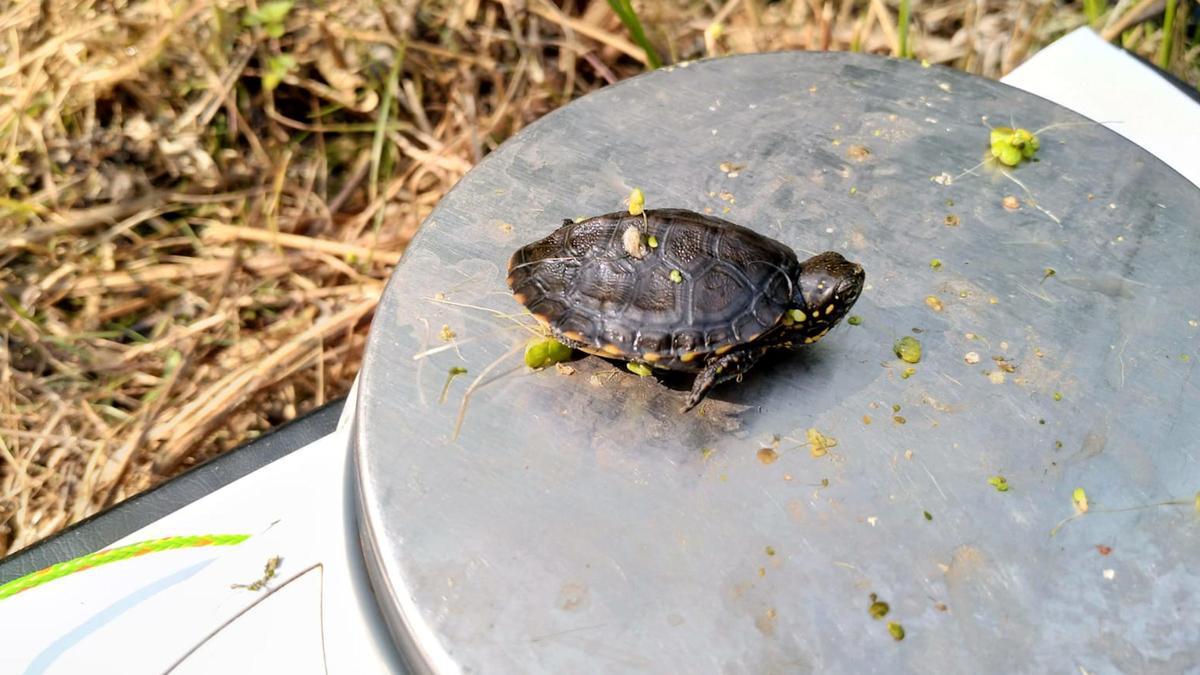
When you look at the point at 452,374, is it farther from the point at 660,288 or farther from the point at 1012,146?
the point at 1012,146

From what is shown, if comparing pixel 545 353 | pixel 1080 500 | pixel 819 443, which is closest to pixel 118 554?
pixel 545 353

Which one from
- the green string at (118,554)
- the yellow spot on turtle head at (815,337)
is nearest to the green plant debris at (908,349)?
the yellow spot on turtle head at (815,337)

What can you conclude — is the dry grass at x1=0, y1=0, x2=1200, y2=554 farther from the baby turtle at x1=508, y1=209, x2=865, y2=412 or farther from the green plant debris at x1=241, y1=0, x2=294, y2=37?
the baby turtle at x1=508, y1=209, x2=865, y2=412

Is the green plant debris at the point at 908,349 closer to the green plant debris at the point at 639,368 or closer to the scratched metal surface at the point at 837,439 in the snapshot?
the scratched metal surface at the point at 837,439

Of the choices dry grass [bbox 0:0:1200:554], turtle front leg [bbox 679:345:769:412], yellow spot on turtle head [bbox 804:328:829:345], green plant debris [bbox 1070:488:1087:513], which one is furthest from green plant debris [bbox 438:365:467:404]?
dry grass [bbox 0:0:1200:554]

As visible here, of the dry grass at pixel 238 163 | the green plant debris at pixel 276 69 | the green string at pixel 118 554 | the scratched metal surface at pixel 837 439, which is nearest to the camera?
the scratched metal surface at pixel 837 439

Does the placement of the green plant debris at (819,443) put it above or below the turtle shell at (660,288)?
below

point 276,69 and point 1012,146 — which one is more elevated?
point 1012,146
